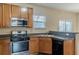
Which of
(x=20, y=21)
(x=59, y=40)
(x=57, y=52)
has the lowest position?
(x=57, y=52)

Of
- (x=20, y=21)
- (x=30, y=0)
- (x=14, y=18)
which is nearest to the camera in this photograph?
(x=30, y=0)

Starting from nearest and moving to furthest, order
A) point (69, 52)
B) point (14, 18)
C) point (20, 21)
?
point (69, 52) < point (14, 18) < point (20, 21)

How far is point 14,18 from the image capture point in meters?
1.72

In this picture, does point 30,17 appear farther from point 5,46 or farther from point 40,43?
point 5,46

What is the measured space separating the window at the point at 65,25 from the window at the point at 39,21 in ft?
0.74

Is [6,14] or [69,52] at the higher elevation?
[6,14]

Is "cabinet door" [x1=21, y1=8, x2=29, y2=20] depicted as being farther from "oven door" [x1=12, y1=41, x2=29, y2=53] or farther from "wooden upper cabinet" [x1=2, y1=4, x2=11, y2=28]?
"oven door" [x1=12, y1=41, x2=29, y2=53]

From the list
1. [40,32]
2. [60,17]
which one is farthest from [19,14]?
[60,17]

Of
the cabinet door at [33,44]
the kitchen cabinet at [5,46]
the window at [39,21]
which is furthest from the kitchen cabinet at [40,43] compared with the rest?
the kitchen cabinet at [5,46]

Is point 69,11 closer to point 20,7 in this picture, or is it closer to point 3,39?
point 20,7

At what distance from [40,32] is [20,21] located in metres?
0.35

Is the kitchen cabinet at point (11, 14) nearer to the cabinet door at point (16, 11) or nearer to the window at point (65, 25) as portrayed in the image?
the cabinet door at point (16, 11)

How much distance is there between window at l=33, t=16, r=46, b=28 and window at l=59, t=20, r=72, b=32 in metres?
0.23

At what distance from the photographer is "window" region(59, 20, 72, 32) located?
5.52ft
